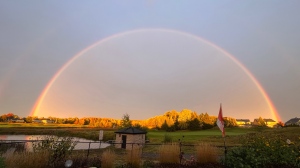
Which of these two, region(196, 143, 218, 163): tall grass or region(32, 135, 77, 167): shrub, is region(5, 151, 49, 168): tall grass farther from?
region(196, 143, 218, 163): tall grass

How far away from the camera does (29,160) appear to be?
827 centimetres

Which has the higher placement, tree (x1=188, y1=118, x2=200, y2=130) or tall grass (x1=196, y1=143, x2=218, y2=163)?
tree (x1=188, y1=118, x2=200, y2=130)

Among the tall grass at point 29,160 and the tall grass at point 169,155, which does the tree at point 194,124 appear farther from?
the tall grass at point 29,160

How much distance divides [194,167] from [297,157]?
4583 millimetres

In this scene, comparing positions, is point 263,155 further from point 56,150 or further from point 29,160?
point 29,160

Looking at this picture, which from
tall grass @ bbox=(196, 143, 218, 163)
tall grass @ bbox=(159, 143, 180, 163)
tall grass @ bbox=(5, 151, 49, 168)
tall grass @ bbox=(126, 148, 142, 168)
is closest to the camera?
tall grass @ bbox=(5, 151, 49, 168)

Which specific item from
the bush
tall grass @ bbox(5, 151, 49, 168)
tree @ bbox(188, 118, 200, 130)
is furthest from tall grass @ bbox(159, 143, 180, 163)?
tree @ bbox(188, 118, 200, 130)

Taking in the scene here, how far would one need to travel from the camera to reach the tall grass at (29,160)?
8.10 meters

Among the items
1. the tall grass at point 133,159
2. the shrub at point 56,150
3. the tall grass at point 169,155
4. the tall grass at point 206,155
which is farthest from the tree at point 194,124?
the shrub at point 56,150

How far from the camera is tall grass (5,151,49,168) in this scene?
8.10 m

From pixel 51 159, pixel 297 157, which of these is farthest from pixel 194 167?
pixel 51 159

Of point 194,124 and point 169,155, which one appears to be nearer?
point 169,155

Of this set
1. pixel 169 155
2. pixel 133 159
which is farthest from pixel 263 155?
pixel 133 159

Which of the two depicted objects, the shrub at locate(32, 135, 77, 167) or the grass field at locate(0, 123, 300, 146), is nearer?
the shrub at locate(32, 135, 77, 167)
